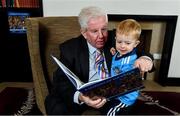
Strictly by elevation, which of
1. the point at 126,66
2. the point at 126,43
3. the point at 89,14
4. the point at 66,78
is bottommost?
the point at 66,78

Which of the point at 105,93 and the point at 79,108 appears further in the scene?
the point at 79,108

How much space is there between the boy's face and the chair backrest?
0.55 m

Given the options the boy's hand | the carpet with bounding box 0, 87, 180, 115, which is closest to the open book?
the boy's hand

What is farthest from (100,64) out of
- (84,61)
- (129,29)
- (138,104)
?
(138,104)

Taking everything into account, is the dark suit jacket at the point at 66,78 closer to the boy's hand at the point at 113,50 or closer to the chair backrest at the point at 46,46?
the boy's hand at the point at 113,50

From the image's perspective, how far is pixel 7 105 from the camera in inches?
83.4

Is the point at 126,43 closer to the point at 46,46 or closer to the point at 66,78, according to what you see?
the point at 66,78

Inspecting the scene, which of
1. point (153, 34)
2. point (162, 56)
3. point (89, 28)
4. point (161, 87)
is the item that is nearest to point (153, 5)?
point (153, 34)

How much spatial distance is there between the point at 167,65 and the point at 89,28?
1.85 m

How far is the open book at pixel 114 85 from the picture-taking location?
1.08 metres

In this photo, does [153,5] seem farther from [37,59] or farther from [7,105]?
[7,105]

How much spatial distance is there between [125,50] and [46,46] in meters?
0.64

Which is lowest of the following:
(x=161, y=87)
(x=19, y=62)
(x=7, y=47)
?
(x=161, y=87)

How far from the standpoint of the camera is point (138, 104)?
1941mm
